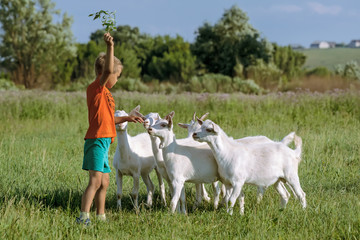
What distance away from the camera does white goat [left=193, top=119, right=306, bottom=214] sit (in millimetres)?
4848

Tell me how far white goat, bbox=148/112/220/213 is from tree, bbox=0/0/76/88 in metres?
36.8

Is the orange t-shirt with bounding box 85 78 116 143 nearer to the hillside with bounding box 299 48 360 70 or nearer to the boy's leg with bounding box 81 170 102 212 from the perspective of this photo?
the boy's leg with bounding box 81 170 102 212

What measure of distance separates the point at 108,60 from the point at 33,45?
1533 inches

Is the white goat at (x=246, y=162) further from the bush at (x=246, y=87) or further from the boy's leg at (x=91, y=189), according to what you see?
the bush at (x=246, y=87)

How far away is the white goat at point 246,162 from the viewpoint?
15.9 feet

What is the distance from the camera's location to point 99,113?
468 cm

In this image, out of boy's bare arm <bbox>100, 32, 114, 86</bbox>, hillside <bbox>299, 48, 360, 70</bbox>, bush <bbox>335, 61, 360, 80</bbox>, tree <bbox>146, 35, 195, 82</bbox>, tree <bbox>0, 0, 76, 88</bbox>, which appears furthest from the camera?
hillside <bbox>299, 48, 360, 70</bbox>

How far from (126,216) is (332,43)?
123m

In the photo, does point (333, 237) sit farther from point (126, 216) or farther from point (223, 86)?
point (223, 86)

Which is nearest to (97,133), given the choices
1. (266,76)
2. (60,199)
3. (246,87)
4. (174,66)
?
(60,199)

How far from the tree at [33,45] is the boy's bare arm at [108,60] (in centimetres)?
3714

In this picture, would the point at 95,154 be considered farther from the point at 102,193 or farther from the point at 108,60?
the point at 108,60

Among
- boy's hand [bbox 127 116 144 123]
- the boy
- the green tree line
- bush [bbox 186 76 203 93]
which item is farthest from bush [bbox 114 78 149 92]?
the boy

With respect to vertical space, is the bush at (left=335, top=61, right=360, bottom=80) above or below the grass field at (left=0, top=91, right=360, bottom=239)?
above
